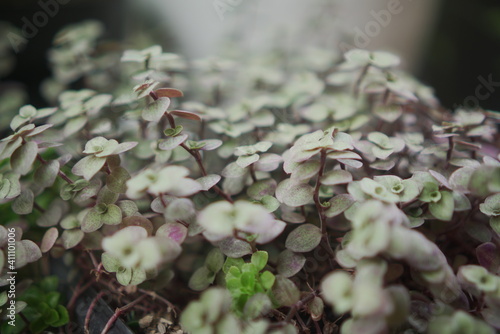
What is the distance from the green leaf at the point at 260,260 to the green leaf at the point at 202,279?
104mm

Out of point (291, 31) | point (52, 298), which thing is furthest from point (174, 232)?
point (291, 31)

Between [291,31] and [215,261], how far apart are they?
1020 mm

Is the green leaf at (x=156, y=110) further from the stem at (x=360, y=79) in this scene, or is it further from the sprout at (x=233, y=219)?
the stem at (x=360, y=79)

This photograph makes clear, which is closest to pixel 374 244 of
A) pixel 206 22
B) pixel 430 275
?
pixel 430 275

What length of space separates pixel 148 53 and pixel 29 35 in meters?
0.88

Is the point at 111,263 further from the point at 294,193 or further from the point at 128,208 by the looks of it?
the point at 294,193

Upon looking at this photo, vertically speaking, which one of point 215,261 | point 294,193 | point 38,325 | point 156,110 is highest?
point 156,110

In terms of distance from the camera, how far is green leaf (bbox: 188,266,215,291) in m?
0.67

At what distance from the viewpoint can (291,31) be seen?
140 centimetres

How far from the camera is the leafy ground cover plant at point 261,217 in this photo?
50 centimetres

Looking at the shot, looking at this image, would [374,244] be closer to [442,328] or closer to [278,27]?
[442,328]

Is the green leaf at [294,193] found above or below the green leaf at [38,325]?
above

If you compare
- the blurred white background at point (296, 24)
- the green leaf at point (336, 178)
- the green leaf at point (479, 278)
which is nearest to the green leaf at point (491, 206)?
the green leaf at point (479, 278)

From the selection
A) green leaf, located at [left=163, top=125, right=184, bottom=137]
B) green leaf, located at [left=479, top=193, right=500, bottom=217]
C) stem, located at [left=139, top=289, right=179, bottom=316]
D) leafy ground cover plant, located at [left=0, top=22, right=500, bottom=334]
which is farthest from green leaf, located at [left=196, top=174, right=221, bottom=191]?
green leaf, located at [left=479, top=193, right=500, bottom=217]
